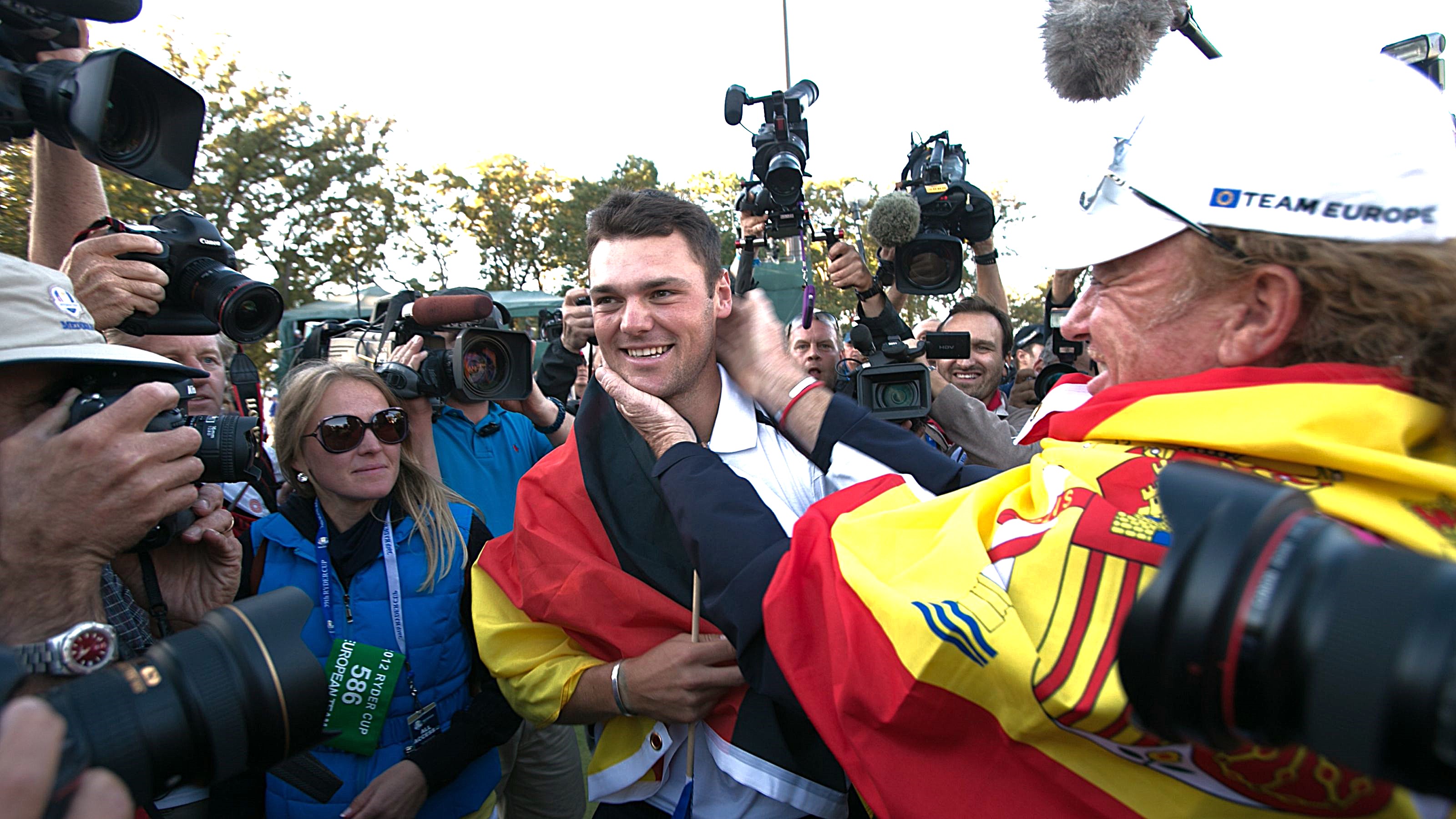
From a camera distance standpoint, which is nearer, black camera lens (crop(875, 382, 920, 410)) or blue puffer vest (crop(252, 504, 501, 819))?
blue puffer vest (crop(252, 504, 501, 819))

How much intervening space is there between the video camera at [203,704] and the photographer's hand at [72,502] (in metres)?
0.68

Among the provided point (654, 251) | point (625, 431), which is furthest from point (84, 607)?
point (654, 251)

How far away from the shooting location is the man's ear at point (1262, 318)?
1.15m

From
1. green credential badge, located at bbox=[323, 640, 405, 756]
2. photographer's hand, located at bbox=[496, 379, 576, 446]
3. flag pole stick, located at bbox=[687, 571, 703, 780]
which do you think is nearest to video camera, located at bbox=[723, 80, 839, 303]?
flag pole stick, located at bbox=[687, 571, 703, 780]

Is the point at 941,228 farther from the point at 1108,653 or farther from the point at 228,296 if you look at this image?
the point at 1108,653

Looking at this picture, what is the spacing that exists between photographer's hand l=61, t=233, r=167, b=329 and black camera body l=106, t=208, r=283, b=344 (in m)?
0.05

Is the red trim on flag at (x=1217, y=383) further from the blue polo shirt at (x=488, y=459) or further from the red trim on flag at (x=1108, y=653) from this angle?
the blue polo shirt at (x=488, y=459)

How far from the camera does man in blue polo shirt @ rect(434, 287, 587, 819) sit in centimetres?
348

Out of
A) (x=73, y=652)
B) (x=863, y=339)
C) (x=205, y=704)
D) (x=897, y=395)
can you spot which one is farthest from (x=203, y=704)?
(x=863, y=339)

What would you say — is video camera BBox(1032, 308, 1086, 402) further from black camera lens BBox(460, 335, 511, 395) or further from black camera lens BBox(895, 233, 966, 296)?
black camera lens BBox(460, 335, 511, 395)

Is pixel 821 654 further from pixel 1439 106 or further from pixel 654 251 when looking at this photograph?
pixel 654 251

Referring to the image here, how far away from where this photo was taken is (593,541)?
7.11 feet

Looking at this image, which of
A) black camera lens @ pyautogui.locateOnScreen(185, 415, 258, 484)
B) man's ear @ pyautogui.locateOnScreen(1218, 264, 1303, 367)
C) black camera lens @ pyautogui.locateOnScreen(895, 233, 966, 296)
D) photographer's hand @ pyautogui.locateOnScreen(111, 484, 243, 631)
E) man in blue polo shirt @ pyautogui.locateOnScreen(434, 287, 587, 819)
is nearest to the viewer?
man's ear @ pyautogui.locateOnScreen(1218, 264, 1303, 367)

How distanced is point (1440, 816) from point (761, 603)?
95cm
